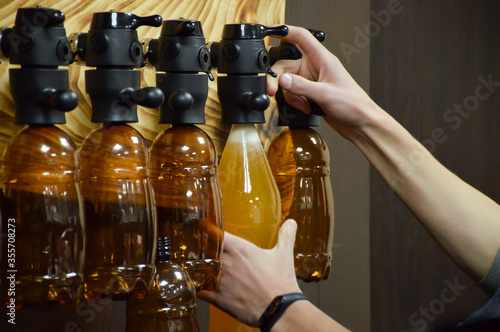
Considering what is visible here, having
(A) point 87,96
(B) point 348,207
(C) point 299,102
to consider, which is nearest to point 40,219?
(A) point 87,96

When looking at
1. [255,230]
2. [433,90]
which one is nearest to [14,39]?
[255,230]

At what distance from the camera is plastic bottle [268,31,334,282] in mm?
868

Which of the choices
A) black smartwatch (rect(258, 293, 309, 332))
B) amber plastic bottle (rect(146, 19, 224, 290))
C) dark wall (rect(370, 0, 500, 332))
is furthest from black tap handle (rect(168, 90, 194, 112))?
dark wall (rect(370, 0, 500, 332))

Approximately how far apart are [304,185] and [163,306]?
1.00 feet

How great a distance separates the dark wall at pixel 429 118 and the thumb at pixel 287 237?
781 mm

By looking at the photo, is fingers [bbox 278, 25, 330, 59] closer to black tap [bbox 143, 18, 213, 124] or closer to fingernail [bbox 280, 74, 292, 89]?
fingernail [bbox 280, 74, 292, 89]

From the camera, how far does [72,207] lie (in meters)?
0.58

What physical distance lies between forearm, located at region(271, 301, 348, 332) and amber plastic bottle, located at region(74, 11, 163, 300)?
0.84 ft

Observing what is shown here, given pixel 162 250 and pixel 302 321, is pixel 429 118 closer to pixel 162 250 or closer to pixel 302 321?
pixel 302 321

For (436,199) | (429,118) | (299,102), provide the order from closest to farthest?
(299,102), (436,199), (429,118)

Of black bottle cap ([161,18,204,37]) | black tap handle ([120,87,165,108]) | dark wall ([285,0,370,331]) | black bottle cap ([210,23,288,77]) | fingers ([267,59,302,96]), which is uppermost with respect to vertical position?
black bottle cap ([161,18,204,37])

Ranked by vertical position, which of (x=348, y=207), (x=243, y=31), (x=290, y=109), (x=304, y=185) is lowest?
(x=348, y=207)

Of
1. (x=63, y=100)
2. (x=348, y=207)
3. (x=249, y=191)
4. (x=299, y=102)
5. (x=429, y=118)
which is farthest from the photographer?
(x=429, y=118)

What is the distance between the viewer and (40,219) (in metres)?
0.56
